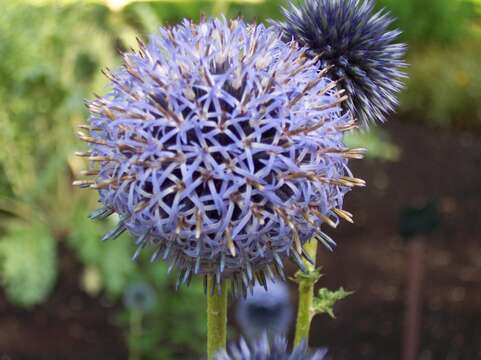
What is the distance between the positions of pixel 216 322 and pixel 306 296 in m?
0.13

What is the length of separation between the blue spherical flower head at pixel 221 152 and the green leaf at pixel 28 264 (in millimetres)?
2335

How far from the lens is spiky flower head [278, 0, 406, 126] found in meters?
0.94

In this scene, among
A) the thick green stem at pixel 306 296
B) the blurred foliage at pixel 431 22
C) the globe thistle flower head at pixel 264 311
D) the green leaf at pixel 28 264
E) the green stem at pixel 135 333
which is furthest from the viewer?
the blurred foliage at pixel 431 22

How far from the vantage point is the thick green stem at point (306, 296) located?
861 millimetres

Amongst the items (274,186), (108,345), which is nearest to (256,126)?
(274,186)

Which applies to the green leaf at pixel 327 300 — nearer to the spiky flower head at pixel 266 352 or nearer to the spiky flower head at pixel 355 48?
the spiky flower head at pixel 266 352

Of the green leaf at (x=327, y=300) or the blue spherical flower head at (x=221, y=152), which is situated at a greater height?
the blue spherical flower head at (x=221, y=152)

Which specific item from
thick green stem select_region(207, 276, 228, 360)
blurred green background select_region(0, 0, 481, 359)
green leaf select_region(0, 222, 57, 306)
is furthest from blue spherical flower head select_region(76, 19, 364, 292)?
green leaf select_region(0, 222, 57, 306)

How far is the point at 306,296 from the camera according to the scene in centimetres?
89

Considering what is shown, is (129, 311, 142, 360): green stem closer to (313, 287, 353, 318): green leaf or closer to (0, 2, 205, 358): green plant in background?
(0, 2, 205, 358): green plant in background

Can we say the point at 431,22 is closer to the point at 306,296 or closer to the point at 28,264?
the point at 28,264

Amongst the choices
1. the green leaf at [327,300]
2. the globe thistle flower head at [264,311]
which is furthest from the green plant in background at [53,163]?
the green leaf at [327,300]

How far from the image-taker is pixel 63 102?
333 cm

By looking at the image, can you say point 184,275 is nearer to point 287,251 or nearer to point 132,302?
point 287,251
